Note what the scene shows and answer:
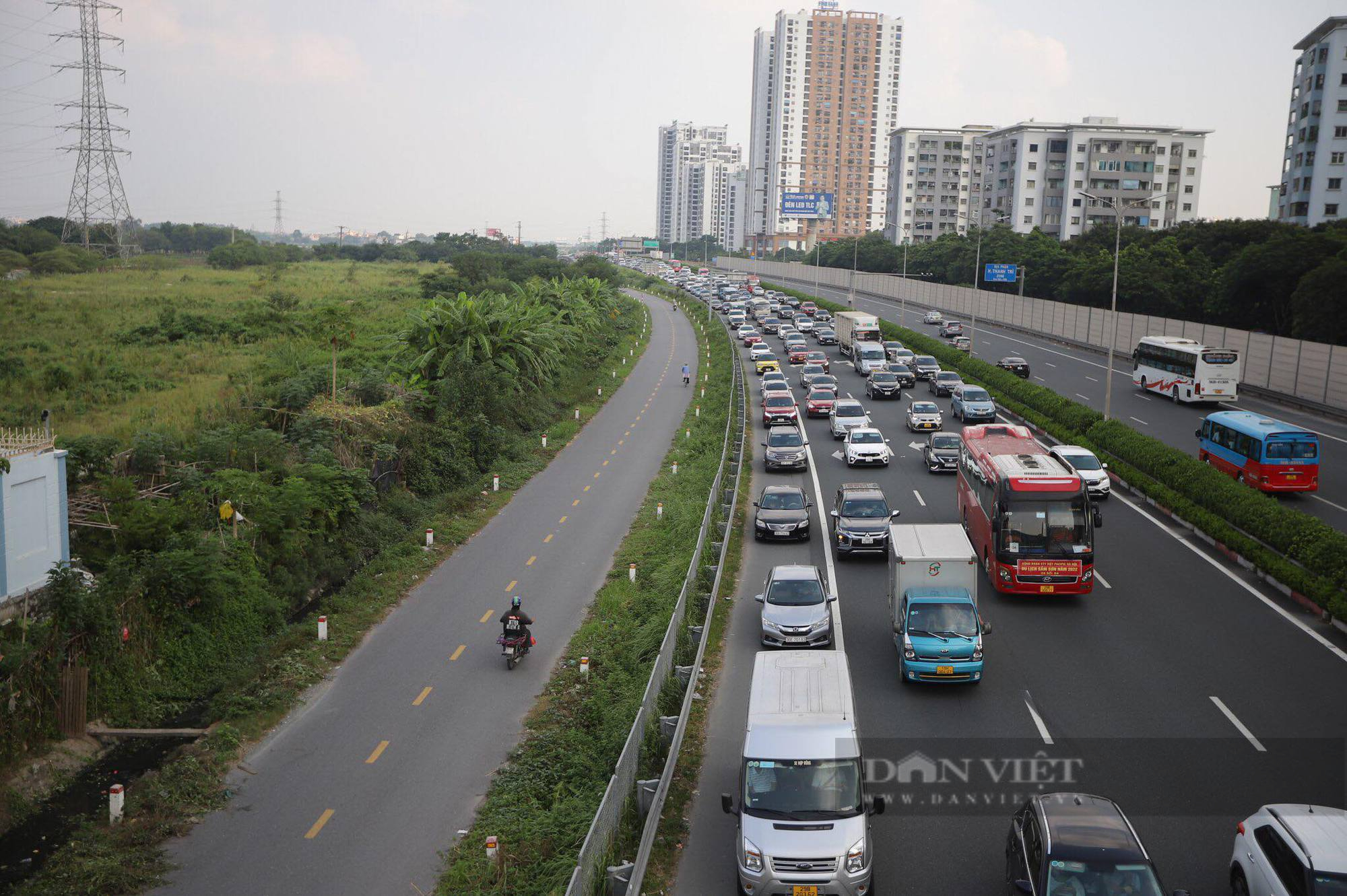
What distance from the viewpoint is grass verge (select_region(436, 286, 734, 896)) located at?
1429 centimetres

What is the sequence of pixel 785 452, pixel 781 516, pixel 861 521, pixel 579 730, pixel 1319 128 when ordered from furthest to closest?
pixel 1319 128
pixel 785 452
pixel 781 516
pixel 861 521
pixel 579 730

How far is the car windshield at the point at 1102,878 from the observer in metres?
10.3

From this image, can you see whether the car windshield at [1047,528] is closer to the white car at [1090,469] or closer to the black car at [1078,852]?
the white car at [1090,469]

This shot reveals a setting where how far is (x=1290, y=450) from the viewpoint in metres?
31.3

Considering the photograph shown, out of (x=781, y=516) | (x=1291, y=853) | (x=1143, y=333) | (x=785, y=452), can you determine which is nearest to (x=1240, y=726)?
(x=1291, y=853)

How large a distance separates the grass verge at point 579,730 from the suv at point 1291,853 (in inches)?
316

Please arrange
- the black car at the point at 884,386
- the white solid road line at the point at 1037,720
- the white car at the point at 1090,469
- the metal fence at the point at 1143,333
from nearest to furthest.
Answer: the white solid road line at the point at 1037,720 → the white car at the point at 1090,469 → the metal fence at the point at 1143,333 → the black car at the point at 884,386

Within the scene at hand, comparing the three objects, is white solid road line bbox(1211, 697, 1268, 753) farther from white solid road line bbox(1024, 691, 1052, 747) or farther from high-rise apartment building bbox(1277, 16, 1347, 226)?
high-rise apartment building bbox(1277, 16, 1347, 226)

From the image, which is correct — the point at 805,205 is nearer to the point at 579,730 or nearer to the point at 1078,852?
the point at 579,730

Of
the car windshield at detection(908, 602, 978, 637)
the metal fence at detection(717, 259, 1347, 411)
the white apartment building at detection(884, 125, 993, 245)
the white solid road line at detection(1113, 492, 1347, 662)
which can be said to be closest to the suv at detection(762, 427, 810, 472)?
the white solid road line at detection(1113, 492, 1347, 662)

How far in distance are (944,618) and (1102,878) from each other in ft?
27.8

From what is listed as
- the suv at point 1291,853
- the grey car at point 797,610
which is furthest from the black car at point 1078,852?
the grey car at point 797,610

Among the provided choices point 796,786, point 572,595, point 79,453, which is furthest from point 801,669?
A: point 79,453

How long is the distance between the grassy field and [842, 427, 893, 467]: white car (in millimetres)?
22156
